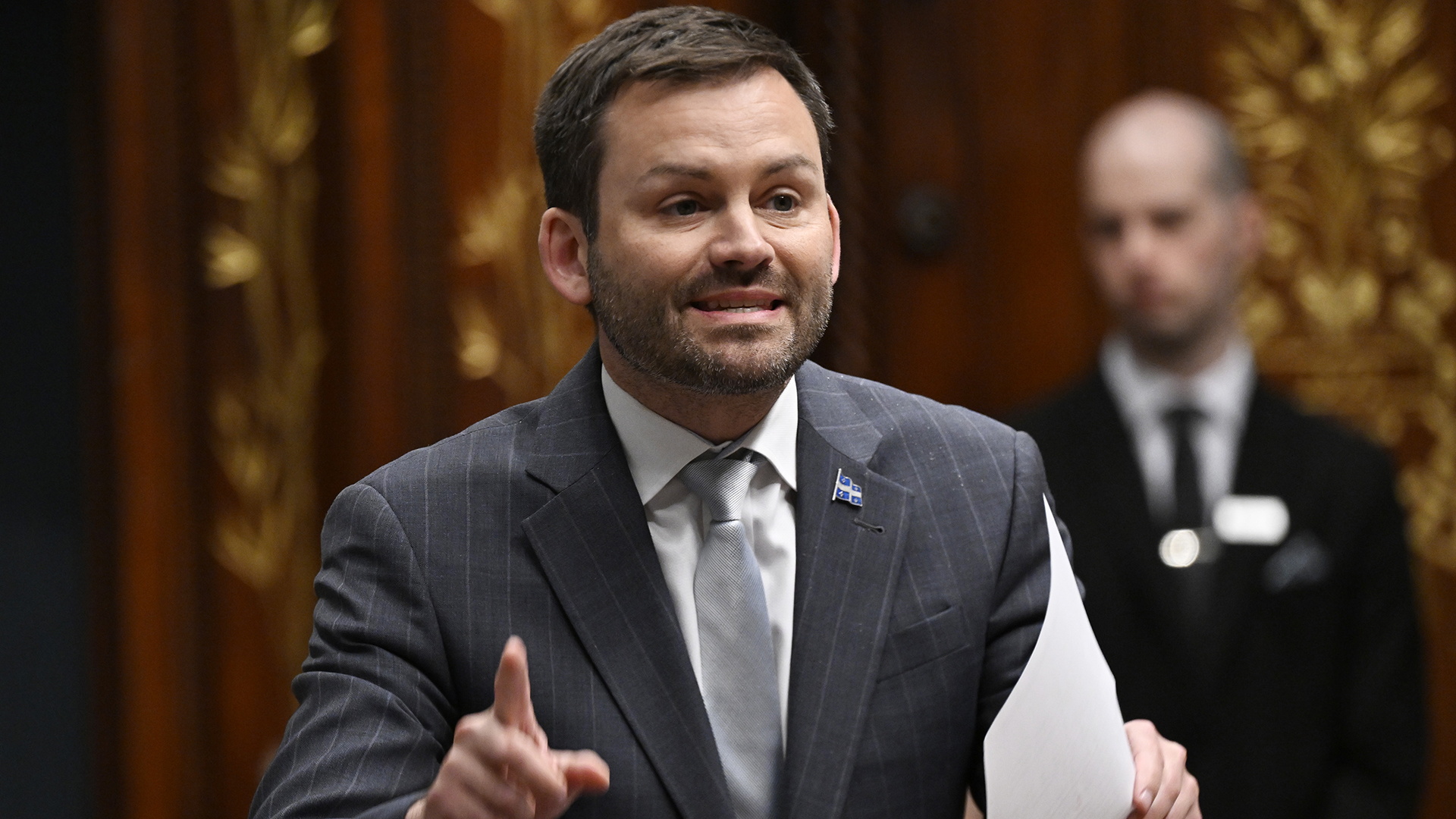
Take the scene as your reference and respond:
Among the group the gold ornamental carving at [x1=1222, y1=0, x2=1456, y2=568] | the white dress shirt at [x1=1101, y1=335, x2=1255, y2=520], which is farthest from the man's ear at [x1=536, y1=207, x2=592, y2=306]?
the gold ornamental carving at [x1=1222, y1=0, x2=1456, y2=568]

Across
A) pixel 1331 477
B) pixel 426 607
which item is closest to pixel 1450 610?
pixel 1331 477

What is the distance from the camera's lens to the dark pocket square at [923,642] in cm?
149

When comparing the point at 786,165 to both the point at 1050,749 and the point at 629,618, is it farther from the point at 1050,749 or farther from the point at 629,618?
the point at 1050,749

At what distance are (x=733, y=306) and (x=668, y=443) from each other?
189mm

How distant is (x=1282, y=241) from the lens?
325cm

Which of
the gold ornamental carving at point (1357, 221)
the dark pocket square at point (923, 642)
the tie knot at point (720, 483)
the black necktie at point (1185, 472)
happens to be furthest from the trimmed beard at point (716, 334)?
the gold ornamental carving at point (1357, 221)

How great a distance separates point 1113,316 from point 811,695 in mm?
1947

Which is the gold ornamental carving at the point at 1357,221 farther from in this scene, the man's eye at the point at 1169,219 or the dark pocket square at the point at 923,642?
the dark pocket square at the point at 923,642

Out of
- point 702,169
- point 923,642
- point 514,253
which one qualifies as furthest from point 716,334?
point 514,253

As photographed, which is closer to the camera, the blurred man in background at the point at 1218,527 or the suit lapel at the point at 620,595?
the suit lapel at the point at 620,595

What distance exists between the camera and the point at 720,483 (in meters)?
1.53

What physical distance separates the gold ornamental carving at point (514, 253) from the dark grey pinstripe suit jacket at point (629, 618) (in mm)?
1301

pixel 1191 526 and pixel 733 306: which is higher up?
pixel 733 306

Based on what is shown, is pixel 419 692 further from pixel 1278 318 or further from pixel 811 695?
pixel 1278 318
